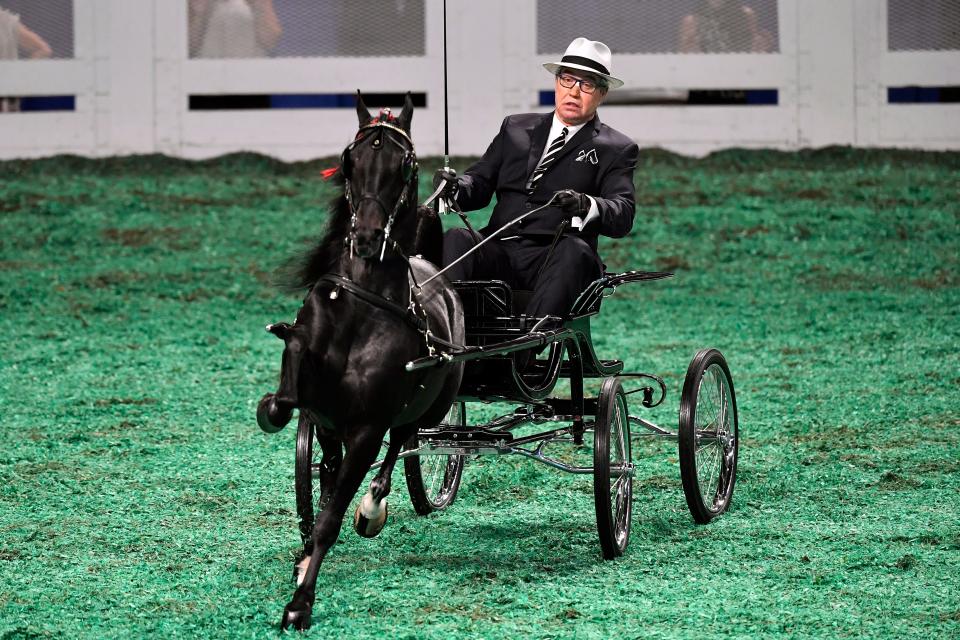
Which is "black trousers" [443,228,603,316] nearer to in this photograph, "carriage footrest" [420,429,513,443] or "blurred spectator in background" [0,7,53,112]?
"carriage footrest" [420,429,513,443]

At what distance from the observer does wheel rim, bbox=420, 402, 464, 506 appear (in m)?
5.41

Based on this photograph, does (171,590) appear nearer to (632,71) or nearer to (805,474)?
(805,474)

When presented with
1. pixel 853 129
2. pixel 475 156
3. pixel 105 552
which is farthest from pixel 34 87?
pixel 105 552

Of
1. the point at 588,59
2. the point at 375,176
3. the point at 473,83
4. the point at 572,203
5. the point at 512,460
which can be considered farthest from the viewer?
the point at 473,83

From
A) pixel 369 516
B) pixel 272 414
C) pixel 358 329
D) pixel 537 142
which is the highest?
pixel 537 142

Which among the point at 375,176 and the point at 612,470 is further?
the point at 612,470

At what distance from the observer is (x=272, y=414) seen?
3699 millimetres

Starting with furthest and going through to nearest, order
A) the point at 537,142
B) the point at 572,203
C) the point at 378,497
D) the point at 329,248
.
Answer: the point at 537,142 → the point at 572,203 → the point at 378,497 → the point at 329,248

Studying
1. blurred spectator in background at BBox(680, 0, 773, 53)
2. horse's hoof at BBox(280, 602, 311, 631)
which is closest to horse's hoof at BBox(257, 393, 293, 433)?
horse's hoof at BBox(280, 602, 311, 631)

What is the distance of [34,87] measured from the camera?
15023 mm

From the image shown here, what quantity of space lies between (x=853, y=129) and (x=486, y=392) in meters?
11.4

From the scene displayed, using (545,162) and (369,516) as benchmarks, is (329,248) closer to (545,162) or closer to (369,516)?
(369,516)

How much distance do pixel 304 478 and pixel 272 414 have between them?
2.72 ft

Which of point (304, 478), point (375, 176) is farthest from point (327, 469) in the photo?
point (375, 176)
